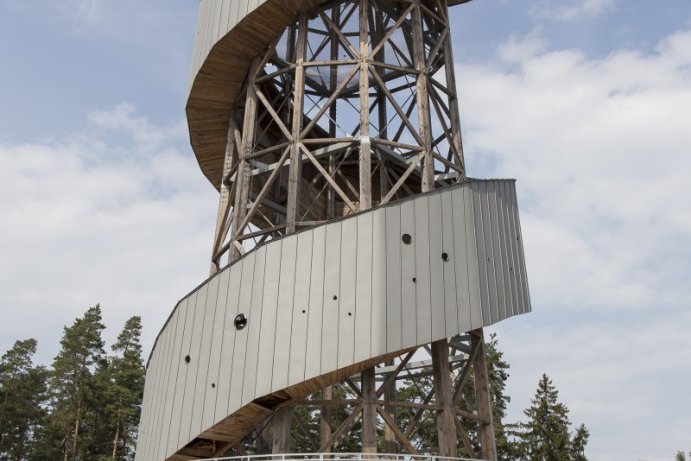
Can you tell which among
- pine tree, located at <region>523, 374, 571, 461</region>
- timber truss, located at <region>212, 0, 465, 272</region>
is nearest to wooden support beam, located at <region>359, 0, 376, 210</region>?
timber truss, located at <region>212, 0, 465, 272</region>

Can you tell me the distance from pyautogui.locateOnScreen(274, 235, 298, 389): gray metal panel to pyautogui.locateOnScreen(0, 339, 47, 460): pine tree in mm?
29210

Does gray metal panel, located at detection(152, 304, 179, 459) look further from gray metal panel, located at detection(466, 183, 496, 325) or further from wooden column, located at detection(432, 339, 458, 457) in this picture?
gray metal panel, located at detection(466, 183, 496, 325)

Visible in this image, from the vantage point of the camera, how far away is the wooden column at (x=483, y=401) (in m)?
12.7

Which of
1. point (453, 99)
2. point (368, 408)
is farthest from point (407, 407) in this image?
point (453, 99)

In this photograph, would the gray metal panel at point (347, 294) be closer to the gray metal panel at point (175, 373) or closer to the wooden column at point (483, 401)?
the gray metal panel at point (175, 373)

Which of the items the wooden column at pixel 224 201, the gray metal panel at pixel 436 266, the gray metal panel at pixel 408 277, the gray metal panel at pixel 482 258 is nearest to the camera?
the gray metal panel at pixel 408 277

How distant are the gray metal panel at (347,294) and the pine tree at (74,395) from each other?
2724 centimetres

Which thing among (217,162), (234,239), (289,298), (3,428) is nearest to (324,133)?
→ (217,162)

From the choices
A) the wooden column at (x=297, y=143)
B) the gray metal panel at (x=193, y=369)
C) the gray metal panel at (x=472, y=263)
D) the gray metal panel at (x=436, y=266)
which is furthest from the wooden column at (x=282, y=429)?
the wooden column at (x=297, y=143)

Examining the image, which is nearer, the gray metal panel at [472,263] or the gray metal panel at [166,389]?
the gray metal panel at [472,263]

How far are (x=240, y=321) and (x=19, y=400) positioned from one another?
2959cm

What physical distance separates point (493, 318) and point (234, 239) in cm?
536

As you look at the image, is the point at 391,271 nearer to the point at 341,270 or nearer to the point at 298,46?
the point at 341,270

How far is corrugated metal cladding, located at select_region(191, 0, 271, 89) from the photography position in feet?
46.0
